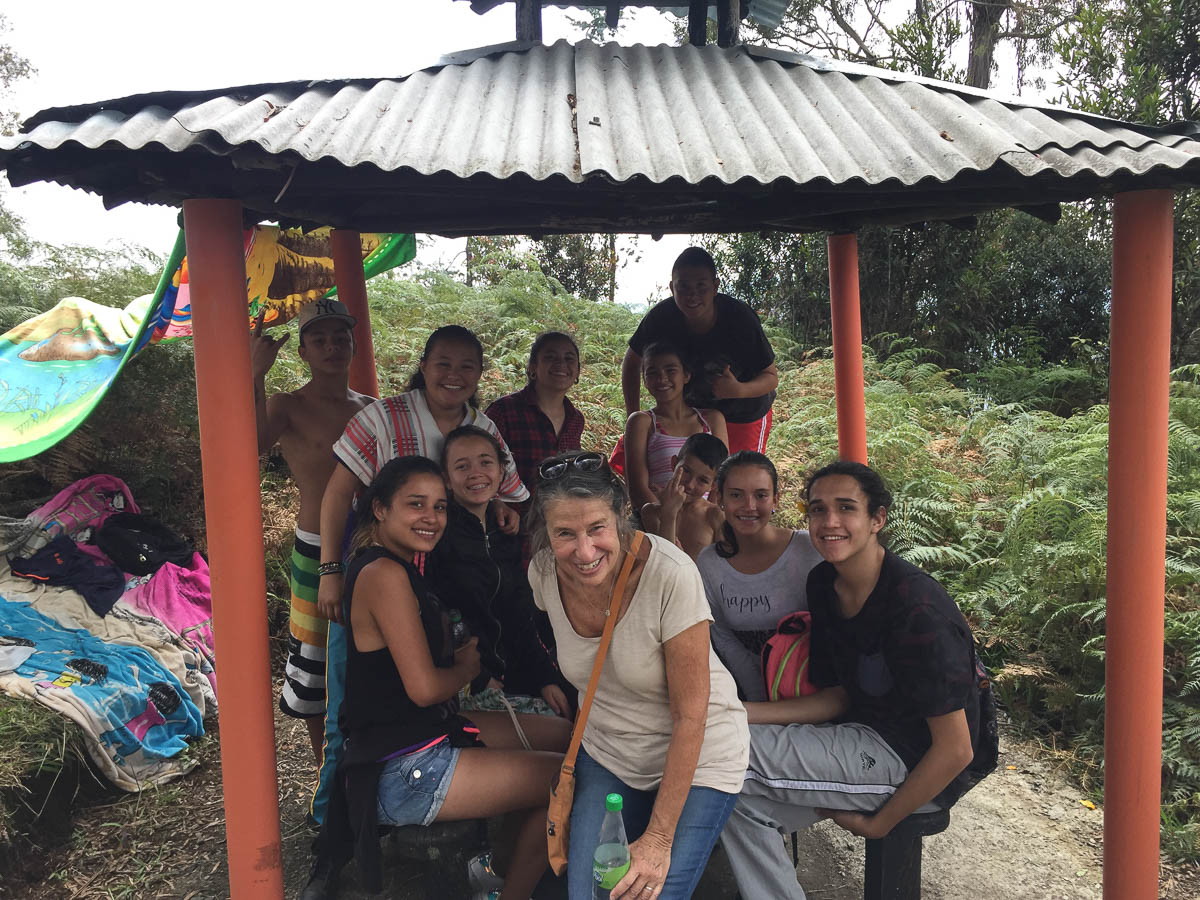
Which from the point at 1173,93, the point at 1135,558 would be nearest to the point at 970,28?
the point at 1173,93

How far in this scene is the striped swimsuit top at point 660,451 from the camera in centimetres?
386

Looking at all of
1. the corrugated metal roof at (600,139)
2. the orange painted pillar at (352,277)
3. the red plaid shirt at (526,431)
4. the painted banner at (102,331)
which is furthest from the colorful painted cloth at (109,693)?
the corrugated metal roof at (600,139)

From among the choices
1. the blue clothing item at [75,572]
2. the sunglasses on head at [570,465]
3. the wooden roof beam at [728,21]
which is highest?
the wooden roof beam at [728,21]

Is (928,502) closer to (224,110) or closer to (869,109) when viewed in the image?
→ (869,109)

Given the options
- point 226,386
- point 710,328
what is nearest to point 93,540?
point 226,386

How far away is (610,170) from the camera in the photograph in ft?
7.00

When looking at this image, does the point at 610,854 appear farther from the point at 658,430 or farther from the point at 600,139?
the point at 658,430

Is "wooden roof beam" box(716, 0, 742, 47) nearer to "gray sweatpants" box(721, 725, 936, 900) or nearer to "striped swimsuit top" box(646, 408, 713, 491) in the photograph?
"striped swimsuit top" box(646, 408, 713, 491)

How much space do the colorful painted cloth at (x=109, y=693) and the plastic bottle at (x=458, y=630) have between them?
81.1 inches

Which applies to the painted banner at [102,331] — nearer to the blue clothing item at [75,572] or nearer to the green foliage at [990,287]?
the blue clothing item at [75,572]

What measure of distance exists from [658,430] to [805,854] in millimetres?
1892

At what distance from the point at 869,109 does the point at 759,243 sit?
33.4ft

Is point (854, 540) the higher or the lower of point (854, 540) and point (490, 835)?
the higher

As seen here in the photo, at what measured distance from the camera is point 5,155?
2020 mm
